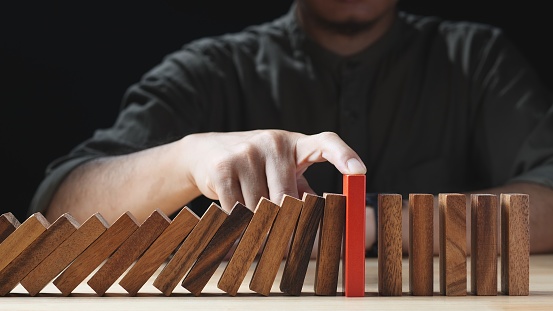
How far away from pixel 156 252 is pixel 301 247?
20 cm

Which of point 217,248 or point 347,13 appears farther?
point 347,13

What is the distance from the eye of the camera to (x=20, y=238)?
107 centimetres

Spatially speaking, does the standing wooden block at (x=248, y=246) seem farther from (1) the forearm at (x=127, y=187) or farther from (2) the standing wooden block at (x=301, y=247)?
(1) the forearm at (x=127, y=187)

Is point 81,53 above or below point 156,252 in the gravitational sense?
above

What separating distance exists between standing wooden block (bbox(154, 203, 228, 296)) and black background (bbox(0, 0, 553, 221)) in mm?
1893

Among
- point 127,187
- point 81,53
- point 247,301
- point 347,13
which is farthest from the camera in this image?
point 81,53

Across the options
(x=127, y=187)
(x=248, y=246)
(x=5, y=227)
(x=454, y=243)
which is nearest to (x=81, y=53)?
(x=127, y=187)

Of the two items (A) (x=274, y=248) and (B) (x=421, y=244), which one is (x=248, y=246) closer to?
(A) (x=274, y=248)

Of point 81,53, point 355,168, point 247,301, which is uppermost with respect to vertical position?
point 81,53

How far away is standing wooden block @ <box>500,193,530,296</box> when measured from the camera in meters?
1.08

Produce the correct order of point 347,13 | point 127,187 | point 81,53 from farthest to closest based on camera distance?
point 81,53, point 347,13, point 127,187

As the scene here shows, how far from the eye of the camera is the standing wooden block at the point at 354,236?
41.3 inches

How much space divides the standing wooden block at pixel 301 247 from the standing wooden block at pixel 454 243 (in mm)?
170

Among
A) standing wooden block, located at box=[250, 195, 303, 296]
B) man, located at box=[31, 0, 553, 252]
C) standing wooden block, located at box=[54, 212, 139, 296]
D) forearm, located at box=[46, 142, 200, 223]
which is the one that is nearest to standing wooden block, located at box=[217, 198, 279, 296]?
standing wooden block, located at box=[250, 195, 303, 296]
